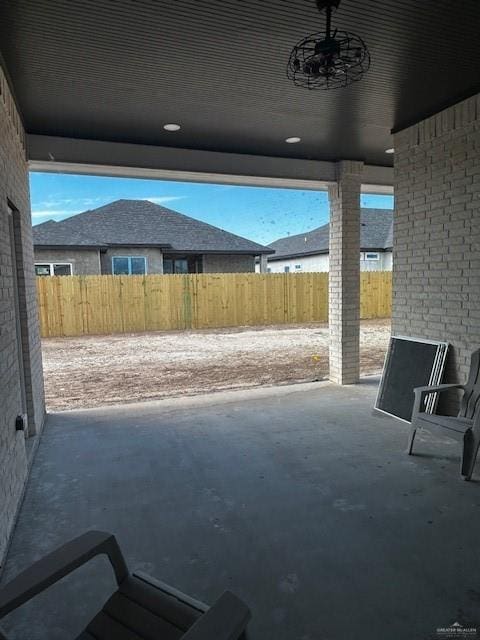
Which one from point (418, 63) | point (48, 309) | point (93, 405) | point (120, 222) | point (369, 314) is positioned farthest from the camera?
point (120, 222)

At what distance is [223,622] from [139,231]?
1684cm

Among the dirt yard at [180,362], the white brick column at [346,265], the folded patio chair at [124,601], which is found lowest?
the dirt yard at [180,362]

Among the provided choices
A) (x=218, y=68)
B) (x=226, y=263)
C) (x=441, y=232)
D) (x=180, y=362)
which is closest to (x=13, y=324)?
→ (x=218, y=68)

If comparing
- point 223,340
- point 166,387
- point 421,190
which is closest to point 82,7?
point 421,190

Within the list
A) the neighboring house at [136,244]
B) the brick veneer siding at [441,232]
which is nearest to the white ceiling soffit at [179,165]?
the brick veneer siding at [441,232]

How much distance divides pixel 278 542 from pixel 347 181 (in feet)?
15.8

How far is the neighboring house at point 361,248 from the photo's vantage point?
2066 cm

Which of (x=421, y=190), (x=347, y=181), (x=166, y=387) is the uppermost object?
(x=347, y=181)

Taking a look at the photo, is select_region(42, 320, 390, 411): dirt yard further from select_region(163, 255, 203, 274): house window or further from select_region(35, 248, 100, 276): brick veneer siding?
select_region(163, 255, 203, 274): house window

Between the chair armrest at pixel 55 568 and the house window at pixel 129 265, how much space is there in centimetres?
1531

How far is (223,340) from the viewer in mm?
11516

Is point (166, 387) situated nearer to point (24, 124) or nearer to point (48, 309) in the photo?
point (24, 124)

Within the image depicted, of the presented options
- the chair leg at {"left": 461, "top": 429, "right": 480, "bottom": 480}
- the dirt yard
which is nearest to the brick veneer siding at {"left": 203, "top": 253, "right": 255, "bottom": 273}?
the dirt yard

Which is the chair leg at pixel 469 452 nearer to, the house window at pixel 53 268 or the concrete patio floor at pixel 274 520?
the concrete patio floor at pixel 274 520
